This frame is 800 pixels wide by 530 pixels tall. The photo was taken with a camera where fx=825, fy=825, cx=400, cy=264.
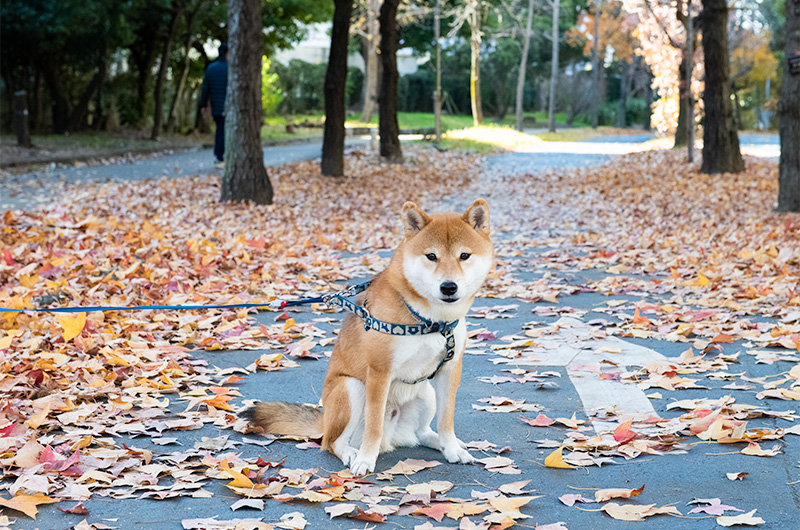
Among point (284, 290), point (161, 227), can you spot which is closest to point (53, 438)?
point (284, 290)

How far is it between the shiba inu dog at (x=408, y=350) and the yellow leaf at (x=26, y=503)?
1076mm

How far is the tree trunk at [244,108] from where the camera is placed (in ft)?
44.3

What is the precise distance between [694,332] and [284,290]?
386cm

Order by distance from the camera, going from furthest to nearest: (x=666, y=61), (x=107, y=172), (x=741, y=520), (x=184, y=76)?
(x=666, y=61)
(x=184, y=76)
(x=107, y=172)
(x=741, y=520)

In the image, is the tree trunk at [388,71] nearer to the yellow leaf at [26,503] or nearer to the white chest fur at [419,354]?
the white chest fur at [419,354]

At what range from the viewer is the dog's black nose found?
3.60m

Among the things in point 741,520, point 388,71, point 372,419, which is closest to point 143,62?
point 388,71

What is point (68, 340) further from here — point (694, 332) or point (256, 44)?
point (256, 44)

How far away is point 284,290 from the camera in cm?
815

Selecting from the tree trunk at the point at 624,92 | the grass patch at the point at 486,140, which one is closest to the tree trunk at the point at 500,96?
the tree trunk at the point at 624,92

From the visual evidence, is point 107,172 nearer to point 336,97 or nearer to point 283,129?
point 336,97

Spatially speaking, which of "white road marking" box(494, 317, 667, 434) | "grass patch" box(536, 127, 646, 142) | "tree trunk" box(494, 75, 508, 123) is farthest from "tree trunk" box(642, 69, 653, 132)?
"white road marking" box(494, 317, 667, 434)

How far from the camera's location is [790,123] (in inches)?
475

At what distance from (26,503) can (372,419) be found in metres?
1.51
